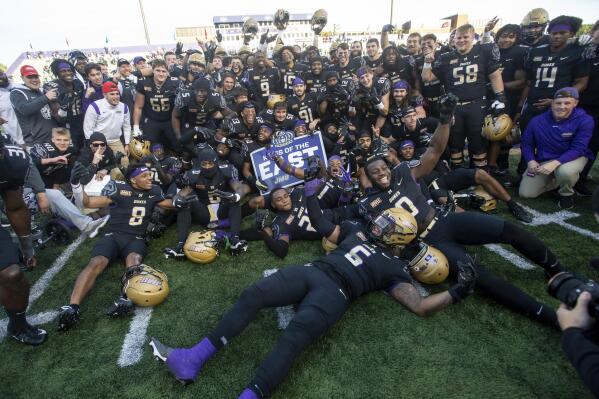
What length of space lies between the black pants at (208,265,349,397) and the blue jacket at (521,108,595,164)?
15.5ft

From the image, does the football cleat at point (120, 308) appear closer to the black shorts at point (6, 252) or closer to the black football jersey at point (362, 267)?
the black shorts at point (6, 252)

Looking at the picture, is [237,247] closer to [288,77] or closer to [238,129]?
[238,129]

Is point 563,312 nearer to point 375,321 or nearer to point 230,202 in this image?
point 375,321

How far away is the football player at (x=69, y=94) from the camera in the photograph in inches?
281

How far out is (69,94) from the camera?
7.29m

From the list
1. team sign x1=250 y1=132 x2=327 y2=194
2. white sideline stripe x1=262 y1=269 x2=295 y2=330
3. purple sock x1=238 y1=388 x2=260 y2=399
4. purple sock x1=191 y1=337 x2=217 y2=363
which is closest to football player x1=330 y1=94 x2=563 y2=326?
white sideline stripe x1=262 y1=269 x2=295 y2=330

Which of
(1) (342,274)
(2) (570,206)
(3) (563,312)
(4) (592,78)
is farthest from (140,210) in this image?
(4) (592,78)

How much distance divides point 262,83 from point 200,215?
4.54 meters

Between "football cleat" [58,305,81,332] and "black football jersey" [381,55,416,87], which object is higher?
"black football jersey" [381,55,416,87]

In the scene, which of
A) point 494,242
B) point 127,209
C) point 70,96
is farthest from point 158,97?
point 494,242

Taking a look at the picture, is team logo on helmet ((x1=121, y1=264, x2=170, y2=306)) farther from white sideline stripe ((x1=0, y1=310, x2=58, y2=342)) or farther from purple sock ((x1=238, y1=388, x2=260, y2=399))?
purple sock ((x1=238, y1=388, x2=260, y2=399))

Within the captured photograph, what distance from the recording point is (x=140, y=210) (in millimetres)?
4859

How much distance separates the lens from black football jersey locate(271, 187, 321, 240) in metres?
5.12

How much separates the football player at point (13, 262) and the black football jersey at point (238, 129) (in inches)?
141
